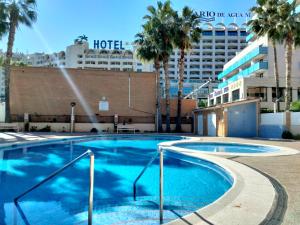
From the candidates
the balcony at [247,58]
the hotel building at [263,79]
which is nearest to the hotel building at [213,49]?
the balcony at [247,58]

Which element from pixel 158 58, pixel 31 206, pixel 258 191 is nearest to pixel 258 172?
pixel 258 191

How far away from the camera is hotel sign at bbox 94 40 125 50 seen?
10600 cm

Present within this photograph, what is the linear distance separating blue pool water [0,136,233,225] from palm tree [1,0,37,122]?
16.5 m

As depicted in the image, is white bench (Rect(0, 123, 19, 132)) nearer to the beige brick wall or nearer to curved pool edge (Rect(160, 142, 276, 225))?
the beige brick wall

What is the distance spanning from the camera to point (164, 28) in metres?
28.8

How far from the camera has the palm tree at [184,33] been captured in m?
29.0

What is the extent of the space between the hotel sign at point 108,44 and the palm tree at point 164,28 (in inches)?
3063

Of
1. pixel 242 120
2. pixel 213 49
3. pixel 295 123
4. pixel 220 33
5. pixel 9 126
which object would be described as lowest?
pixel 9 126

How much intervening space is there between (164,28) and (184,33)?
187 centimetres

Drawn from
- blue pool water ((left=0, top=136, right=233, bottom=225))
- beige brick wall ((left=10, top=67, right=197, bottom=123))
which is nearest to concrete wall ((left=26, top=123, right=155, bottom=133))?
beige brick wall ((left=10, top=67, right=197, bottom=123))

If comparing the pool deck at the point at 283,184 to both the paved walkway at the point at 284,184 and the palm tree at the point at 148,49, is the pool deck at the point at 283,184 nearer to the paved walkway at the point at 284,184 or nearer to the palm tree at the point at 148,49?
the paved walkway at the point at 284,184

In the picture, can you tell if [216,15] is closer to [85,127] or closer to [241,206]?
[85,127]

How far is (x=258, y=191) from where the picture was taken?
5785 millimetres

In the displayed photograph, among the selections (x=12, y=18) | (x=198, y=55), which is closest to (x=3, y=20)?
(x=12, y=18)
